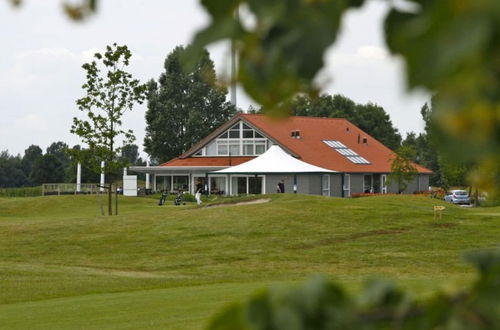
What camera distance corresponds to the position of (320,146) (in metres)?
65.7

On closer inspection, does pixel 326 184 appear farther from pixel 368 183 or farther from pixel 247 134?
pixel 247 134

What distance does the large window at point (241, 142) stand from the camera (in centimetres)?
6538

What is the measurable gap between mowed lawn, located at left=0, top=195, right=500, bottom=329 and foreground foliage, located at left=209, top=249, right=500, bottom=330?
11062 mm

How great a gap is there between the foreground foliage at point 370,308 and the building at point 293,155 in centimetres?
5680

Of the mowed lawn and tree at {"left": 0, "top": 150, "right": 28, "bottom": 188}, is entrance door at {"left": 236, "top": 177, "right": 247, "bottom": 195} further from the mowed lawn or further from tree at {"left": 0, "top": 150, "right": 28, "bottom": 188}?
tree at {"left": 0, "top": 150, "right": 28, "bottom": 188}

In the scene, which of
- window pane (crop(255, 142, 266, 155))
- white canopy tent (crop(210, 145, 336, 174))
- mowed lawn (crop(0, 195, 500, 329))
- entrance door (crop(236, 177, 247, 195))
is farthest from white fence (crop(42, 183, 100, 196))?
mowed lawn (crop(0, 195, 500, 329))

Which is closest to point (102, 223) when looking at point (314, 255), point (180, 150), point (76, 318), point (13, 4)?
point (314, 255)

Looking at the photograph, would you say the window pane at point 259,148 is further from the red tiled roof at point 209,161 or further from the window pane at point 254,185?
the window pane at point 254,185

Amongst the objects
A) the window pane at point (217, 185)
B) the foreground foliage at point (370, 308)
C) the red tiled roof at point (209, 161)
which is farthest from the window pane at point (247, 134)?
the foreground foliage at point (370, 308)

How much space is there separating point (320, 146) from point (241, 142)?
18.6 feet

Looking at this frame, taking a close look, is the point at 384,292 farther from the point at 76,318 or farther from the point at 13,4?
the point at 76,318

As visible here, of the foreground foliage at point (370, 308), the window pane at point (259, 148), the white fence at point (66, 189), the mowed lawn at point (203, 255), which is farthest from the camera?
the white fence at point (66, 189)

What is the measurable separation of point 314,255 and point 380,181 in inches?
1603

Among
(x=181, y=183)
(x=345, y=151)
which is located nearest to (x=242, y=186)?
(x=181, y=183)
